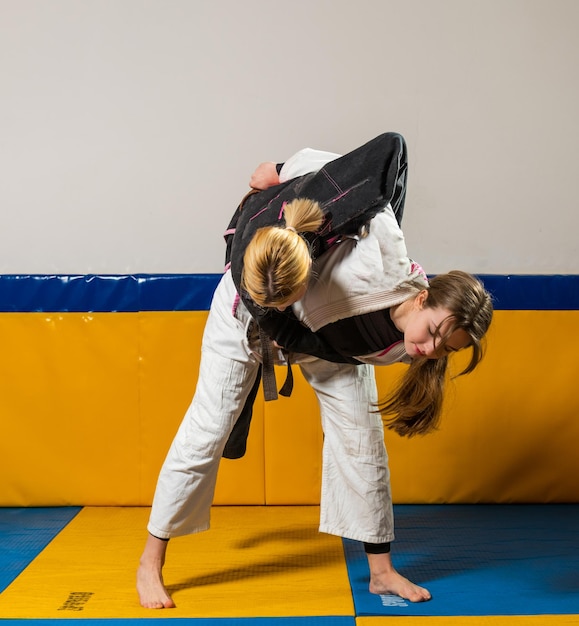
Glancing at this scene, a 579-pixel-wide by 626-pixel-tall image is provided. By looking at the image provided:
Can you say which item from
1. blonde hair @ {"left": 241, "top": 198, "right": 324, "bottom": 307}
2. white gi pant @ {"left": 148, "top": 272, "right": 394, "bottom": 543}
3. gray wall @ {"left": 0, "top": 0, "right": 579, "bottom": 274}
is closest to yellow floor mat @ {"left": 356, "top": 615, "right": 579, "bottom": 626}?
white gi pant @ {"left": 148, "top": 272, "right": 394, "bottom": 543}

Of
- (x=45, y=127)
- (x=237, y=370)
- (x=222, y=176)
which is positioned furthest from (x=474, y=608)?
(x=45, y=127)

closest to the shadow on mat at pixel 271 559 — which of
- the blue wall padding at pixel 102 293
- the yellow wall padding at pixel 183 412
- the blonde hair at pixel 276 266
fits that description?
the yellow wall padding at pixel 183 412

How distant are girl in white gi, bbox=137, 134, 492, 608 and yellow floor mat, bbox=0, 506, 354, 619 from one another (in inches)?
4.2

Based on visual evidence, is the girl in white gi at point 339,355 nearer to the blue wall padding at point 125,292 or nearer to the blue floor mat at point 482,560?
the blue floor mat at point 482,560

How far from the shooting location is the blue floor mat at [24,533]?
6.86 feet

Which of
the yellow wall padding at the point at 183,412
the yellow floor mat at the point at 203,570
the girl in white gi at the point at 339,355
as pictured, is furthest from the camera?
the yellow wall padding at the point at 183,412

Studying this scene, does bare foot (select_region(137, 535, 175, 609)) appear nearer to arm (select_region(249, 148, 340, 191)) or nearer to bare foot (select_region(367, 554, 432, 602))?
bare foot (select_region(367, 554, 432, 602))

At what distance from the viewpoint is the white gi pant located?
187 centimetres

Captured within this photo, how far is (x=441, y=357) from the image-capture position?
1717 mm

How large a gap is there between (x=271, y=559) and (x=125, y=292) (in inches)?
38.0

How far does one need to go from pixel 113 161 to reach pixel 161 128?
0.19m

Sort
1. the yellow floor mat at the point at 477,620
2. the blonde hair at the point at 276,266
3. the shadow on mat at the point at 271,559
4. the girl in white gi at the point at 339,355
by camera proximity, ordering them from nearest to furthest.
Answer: the blonde hair at the point at 276,266, the girl in white gi at the point at 339,355, the yellow floor mat at the point at 477,620, the shadow on mat at the point at 271,559

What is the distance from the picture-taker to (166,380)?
254cm

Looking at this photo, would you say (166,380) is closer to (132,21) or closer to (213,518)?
(213,518)
